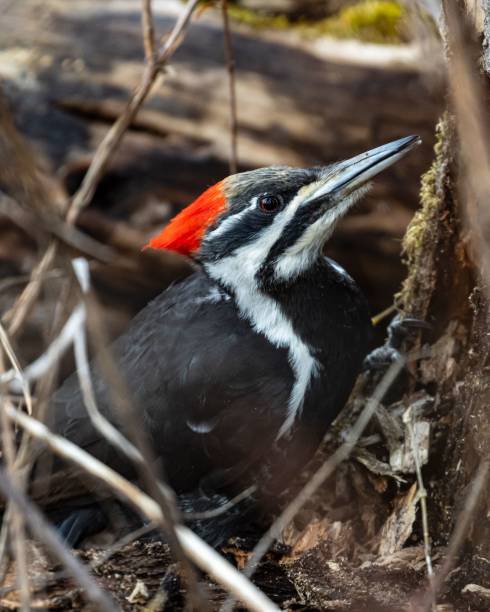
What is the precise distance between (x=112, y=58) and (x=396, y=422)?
111 inches

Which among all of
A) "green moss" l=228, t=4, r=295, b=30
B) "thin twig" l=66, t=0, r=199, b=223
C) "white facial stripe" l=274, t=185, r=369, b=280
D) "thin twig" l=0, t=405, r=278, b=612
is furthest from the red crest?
"green moss" l=228, t=4, r=295, b=30

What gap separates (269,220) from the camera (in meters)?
3.47

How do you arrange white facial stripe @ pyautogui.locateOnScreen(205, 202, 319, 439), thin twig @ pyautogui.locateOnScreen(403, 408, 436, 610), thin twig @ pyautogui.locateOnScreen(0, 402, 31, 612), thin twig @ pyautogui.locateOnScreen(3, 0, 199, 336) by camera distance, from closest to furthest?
thin twig @ pyautogui.locateOnScreen(0, 402, 31, 612)
thin twig @ pyautogui.locateOnScreen(403, 408, 436, 610)
white facial stripe @ pyautogui.locateOnScreen(205, 202, 319, 439)
thin twig @ pyautogui.locateOnScreen(3, 0, 199, 336)

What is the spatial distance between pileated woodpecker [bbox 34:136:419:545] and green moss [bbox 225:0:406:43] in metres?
A: 2.05

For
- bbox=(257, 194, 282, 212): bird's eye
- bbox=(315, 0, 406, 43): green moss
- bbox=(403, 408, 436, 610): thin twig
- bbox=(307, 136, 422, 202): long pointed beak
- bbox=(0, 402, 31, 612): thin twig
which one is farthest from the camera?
bbox=(315, 0, 406, 43): green moss

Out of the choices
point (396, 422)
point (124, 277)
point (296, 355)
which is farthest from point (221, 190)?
point (124, 277)

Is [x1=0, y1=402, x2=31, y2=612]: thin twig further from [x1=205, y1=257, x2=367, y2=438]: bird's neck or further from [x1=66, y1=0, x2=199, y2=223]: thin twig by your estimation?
[x1=66, y1=0, x2=199, y2=223]: thin twig

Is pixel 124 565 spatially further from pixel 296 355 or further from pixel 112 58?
pixel 112 58

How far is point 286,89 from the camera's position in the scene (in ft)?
16.5

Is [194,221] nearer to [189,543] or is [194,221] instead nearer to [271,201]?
[271,201]

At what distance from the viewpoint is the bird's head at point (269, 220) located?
339 cm

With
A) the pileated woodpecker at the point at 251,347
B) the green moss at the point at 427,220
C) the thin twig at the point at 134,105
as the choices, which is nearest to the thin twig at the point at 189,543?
the pileated woodpecker at the point at 251,347

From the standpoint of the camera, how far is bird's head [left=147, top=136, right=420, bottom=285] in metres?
3.39

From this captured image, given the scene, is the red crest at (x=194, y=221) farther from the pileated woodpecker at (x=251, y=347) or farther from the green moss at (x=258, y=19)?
the green moss at (x=258, y=19)
